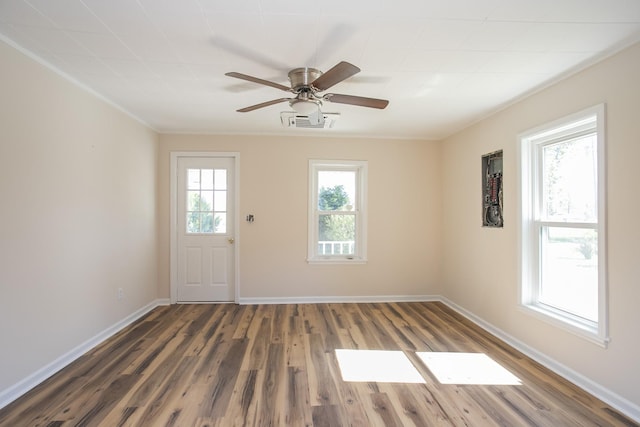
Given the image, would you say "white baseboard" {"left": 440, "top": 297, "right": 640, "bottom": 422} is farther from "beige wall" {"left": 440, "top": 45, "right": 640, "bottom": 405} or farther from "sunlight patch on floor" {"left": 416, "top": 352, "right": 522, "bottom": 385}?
"sunlight patch on floor" {"left": 416, "top": 352, "right": 522, "bottom": 385}

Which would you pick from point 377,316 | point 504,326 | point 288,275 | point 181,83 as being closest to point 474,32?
point 181,83

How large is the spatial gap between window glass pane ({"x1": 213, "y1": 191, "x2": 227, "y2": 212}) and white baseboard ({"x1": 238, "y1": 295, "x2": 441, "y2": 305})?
1295 millimetres

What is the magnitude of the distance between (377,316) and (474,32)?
3.07 meters

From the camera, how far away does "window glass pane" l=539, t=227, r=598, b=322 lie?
7.60ft

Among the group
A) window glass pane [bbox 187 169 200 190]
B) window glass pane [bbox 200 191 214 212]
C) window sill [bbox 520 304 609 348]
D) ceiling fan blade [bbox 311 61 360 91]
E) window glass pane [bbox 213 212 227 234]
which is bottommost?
window sill [bbox 520 304 609 348]

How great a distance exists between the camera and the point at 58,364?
2.43 m

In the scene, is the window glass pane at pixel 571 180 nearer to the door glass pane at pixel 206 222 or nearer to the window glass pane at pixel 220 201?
the window glass pane at pixel 220 201

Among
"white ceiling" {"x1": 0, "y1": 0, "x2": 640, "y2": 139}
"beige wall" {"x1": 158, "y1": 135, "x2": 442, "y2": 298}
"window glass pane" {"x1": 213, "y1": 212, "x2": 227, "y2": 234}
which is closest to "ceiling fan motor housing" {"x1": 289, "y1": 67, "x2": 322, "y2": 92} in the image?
"white ceiling" {"x1": 0, "y1": 0, "x2": 640, "y2": 139}

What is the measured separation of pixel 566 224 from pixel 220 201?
3.89m

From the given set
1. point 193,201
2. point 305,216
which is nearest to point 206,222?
point 193,201

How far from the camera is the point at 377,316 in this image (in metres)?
3.78

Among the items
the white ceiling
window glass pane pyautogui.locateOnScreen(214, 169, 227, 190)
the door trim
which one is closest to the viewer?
the white ceiling

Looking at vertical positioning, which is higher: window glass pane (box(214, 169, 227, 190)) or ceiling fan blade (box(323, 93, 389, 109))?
ceiling fan blade (box(323, 93, 389, 109))

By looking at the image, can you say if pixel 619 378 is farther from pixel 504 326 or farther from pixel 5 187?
pixel 5 187
